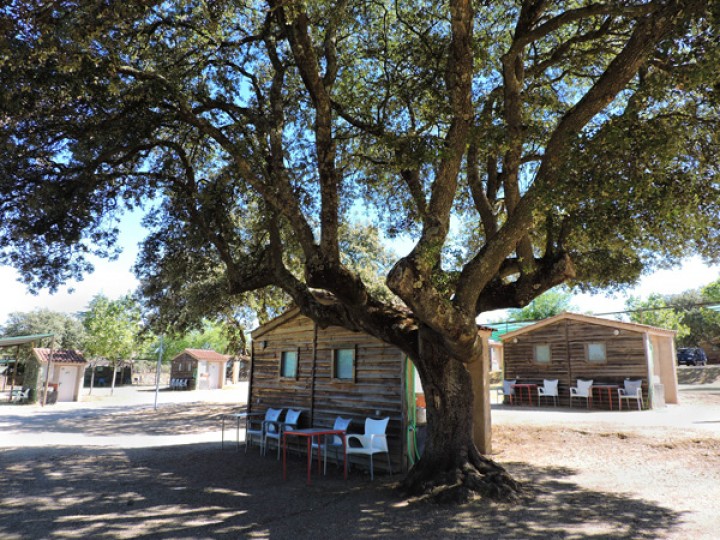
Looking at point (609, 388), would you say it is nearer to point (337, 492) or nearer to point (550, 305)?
point (337, 492)

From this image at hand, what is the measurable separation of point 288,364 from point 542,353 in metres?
13.9

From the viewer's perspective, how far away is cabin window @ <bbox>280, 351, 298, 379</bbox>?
1160cm

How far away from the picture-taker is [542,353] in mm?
21438

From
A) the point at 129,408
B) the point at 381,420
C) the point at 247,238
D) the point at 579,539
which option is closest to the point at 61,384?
the point at 129,408

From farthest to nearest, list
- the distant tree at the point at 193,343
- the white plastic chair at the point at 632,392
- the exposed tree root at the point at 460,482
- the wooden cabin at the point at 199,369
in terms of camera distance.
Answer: the distant tree at the point at 193,343, the wooden cabin at the point at 199,369, the white plastic chair at the point at 632,392, the exposed tree root at the point at 460,482

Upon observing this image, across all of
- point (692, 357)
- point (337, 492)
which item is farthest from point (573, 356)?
point (692, 357)

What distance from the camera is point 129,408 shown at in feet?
76.1

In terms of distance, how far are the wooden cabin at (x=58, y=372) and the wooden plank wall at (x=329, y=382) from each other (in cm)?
1801

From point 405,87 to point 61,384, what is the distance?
88.1 feet

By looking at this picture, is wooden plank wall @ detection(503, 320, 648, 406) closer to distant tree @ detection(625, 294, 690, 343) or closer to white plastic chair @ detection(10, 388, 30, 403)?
distant tree @ detection(625, 294, 690, 343)

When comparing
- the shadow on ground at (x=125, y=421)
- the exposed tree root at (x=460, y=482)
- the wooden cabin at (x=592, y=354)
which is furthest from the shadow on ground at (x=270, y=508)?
the wooden cabin at (x=592, y=354)

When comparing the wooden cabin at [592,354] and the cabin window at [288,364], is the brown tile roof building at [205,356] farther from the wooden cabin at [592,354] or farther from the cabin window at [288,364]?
the cabin window at [288,364]

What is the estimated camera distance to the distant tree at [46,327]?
2056 inches

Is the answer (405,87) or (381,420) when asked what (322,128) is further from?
(381,420)
